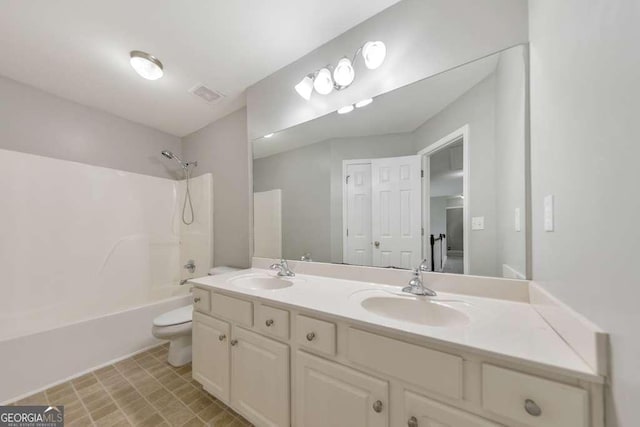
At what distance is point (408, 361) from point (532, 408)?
295mm

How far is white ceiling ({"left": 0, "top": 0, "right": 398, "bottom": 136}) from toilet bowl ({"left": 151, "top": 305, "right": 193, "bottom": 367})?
1972 millimetres

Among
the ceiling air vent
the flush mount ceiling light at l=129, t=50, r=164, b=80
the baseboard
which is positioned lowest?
the baseboard

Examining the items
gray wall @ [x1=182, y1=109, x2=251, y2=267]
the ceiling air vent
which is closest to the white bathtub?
gray wall @ [x1=182, y1=109, x2=251, y2=267]

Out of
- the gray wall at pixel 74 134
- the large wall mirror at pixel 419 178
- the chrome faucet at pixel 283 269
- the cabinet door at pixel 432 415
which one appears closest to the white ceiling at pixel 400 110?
the large wall mirror at pixel 419 178

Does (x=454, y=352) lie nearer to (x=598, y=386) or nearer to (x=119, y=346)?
(x=598, y=386)

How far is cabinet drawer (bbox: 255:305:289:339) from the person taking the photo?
40.6 inches

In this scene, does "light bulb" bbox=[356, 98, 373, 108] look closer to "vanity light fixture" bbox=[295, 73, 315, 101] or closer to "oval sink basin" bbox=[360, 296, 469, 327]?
"vanity light fixture" bbox=[295, 73, 315, 101]

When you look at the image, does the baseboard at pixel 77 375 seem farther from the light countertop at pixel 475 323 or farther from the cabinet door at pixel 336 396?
the cabinet door at pixel 336 396

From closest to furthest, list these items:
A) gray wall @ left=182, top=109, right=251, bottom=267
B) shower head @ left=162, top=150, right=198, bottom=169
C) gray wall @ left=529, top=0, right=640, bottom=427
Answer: gray wall @ left=529, top=0, right=640, bottom=427
gray wall @ left=182, top=109, right=251, bottom=267
shower head @ left=162, top=150, right=198, bottom=169

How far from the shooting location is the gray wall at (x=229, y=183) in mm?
2252

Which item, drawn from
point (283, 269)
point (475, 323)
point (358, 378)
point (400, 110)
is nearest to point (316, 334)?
point (358, 378)

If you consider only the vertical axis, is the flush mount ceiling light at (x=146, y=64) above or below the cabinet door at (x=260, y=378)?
above

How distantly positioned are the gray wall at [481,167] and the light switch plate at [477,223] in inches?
0.6

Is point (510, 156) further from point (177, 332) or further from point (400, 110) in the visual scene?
point (177, 332)
